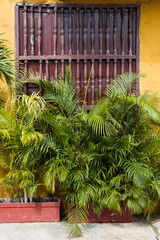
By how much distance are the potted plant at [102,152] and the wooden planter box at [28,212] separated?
306 millimetres

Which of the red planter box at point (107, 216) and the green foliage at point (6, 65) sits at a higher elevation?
the green foliage at point (6, 65)

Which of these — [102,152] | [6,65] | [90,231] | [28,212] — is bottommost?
[90,231]

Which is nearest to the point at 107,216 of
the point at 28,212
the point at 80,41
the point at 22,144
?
the point at 28,212

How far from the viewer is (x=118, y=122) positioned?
338 centimetres

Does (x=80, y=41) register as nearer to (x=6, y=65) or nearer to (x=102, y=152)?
(x=6, y=65)

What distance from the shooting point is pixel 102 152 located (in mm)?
3268

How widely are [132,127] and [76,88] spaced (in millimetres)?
1020

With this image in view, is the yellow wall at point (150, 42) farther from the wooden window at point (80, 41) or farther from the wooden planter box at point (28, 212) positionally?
the wooden planter box at point (28, 212)

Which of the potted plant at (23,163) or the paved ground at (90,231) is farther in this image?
the potted plant at (23,163)

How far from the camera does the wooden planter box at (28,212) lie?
10.7ft

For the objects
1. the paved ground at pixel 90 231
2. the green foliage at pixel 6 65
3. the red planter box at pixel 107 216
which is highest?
the green foliage at pixel 6 65

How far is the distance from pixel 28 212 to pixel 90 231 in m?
0.83

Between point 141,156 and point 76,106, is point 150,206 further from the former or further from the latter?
point 76,106

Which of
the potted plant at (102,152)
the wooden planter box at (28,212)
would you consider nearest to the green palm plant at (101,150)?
the potted plant at (102,152)
